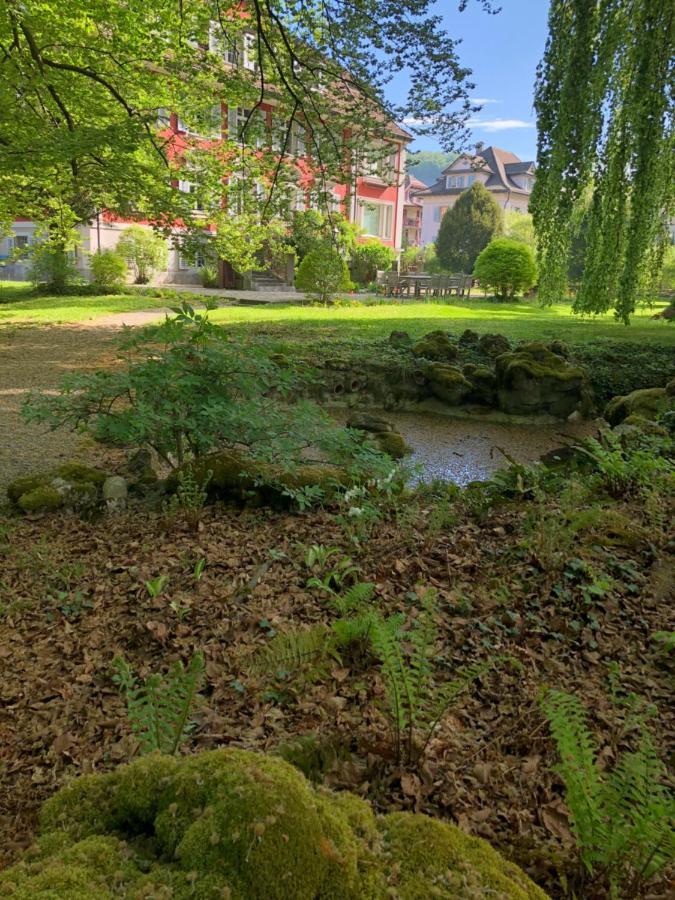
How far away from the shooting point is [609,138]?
788cm

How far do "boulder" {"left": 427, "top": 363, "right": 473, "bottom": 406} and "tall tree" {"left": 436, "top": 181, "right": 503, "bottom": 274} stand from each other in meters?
37.3

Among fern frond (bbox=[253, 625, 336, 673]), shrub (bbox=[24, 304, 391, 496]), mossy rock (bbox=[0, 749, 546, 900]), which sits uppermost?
shrub (bbox=[24, 304, 391, 496])

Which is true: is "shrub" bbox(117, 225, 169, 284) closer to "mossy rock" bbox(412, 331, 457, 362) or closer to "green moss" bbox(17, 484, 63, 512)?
"mossy rock" bbox(412, 331, 457, 362)

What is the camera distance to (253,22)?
7.32 m

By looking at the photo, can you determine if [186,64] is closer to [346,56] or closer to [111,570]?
[346,56]

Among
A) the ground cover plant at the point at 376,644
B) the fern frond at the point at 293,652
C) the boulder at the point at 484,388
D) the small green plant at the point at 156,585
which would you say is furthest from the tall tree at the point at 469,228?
the fern frond at the point at 293,652

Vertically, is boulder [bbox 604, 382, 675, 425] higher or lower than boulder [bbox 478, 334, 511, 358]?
lower

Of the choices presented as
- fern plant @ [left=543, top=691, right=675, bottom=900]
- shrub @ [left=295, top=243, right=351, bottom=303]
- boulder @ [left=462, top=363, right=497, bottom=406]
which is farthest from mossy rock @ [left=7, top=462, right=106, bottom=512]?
shrub @ [left=295, top=243, right=351, bottom=303]

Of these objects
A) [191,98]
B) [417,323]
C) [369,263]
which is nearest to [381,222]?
[369,263]

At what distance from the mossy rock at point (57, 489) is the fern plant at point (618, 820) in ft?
12.2

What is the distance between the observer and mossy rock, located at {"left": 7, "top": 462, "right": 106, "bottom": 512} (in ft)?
15.2

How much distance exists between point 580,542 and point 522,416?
5659mm

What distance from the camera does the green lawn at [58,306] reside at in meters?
15.1

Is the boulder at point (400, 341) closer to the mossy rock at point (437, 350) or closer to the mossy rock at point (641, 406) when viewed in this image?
the mossy rock at point (437, 350)
